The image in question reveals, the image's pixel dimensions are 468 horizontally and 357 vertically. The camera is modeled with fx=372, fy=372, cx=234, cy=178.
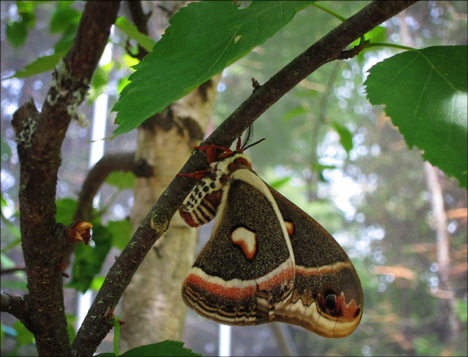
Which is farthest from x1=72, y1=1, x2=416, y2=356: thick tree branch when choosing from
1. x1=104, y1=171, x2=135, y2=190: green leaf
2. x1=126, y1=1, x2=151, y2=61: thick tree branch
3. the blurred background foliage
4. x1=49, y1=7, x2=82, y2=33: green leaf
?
the blurred background foliage

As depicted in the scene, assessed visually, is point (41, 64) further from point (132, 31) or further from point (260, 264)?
point (260, 264)

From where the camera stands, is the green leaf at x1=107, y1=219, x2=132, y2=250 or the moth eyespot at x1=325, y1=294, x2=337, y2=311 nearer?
the moth eyespot at x1=325, y1=294, x2=337, y2=311

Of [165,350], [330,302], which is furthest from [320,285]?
[165,350]

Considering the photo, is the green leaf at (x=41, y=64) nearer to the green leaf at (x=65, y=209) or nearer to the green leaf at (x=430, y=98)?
the green leaf at (x=65, y=209)

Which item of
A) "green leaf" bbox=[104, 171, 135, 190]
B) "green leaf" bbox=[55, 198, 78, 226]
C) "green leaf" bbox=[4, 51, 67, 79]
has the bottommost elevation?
"green leaf" bbox=[55, 198, 78, 226]

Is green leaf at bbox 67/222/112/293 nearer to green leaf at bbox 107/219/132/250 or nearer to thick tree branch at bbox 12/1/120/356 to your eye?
green leaf at bbox 107/219/132/250

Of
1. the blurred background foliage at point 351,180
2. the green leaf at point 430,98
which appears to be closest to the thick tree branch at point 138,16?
the green leaf at point 430,98

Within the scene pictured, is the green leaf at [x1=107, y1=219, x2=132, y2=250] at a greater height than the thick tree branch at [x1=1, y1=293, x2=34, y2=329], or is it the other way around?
the green leaf at [x1=107, y1=219, x2=132, y2=250]
